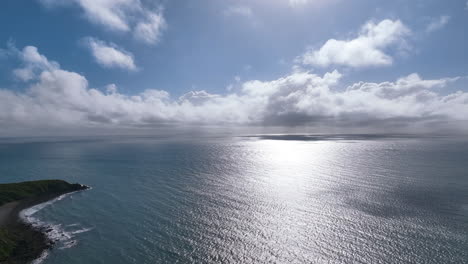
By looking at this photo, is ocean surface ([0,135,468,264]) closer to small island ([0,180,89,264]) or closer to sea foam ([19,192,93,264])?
sea foam ([19,192,93,264])

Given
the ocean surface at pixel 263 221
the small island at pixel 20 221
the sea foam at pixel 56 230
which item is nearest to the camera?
the ocean surface at pixel 263 221

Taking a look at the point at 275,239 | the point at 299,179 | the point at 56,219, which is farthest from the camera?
the point at 299,179

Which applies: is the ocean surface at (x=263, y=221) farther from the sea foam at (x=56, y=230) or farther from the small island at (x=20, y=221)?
the small island at (x=20, y=221)

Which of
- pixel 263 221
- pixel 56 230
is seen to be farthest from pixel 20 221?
pixel 263 221

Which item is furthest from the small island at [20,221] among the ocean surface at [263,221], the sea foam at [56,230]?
the ocean surface at [263,221]

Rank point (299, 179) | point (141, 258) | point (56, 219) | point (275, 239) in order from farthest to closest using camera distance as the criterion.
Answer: point (299, 179) < point (56, 219) < point (275, 239) < point (141, 258)

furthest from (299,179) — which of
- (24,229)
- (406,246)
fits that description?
(24,229)

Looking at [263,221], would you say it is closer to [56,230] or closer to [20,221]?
[56,230]

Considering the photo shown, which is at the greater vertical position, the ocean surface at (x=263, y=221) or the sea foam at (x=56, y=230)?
the ocean surface at (x=263, y=221)

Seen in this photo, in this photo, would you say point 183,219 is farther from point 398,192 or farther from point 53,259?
point 398,192
